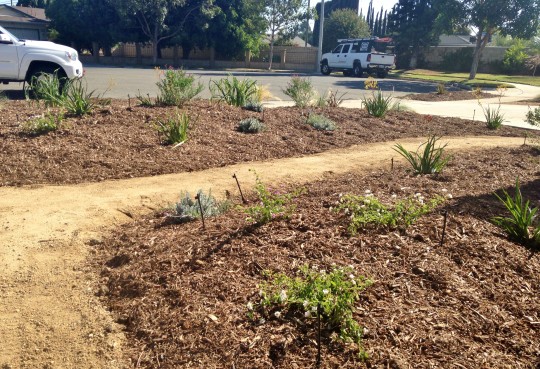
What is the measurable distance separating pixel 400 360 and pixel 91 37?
4177 centimetres

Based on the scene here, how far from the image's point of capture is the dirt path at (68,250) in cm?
297

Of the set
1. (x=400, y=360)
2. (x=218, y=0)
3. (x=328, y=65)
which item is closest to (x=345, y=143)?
(x=400, y=360)

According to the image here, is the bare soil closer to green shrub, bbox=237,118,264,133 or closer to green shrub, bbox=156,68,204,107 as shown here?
green shrub, bbox=237,118,264,133

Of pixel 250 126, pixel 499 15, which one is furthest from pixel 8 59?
pixel 499 15

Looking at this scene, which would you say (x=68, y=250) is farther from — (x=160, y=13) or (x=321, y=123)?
(x=160, y=13)

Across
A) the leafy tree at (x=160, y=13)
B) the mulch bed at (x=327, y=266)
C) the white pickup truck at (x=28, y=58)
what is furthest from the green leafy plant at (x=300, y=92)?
the leafy tree at (x=160, y=13)

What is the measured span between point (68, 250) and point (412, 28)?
44.8m

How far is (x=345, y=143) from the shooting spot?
28.0 feet

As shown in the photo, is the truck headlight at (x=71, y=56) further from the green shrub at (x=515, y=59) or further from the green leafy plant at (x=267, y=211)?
the green shrub at (x=515, y=59)

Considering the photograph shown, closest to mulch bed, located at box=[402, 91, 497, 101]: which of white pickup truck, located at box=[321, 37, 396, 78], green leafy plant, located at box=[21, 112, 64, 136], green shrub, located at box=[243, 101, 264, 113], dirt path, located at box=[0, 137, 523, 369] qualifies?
white pickup truck, located at box=[321, 37, 396, 78]

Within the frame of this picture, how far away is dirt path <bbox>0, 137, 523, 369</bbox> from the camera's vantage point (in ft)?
9.75

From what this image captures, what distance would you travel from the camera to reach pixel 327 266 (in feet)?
11.1

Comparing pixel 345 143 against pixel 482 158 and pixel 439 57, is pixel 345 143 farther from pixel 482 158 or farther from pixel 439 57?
pixel 439 57

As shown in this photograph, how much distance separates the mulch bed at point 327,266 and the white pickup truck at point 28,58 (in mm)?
9126
